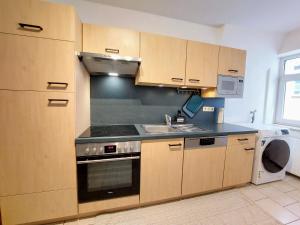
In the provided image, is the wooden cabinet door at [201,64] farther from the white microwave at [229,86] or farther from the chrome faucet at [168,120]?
the chrome faucet at [168,120]

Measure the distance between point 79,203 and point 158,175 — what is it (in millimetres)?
814

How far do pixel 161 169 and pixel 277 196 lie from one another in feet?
5.37

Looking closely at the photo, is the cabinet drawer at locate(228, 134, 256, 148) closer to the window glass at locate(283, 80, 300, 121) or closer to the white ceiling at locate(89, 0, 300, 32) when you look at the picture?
the window glass at locate(283, 80, 300, 121)

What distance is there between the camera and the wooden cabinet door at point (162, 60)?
173cm

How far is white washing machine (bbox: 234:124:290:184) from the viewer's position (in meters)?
2.08

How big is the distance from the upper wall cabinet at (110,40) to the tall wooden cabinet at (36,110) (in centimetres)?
28

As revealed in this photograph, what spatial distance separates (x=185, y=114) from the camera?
2326 millimetres

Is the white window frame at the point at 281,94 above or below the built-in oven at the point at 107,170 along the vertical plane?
above

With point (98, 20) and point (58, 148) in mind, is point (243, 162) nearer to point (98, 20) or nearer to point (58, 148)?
→ point (58, 148)

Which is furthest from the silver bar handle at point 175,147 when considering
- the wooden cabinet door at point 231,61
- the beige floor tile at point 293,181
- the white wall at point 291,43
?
the white wall at point 291,43

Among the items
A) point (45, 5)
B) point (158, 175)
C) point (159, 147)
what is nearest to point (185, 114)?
point (159, 147)

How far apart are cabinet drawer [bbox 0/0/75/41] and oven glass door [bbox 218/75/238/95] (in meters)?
1.81

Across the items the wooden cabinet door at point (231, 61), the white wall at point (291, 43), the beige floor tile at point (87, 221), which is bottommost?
the beige floor tile at point (87, 221)

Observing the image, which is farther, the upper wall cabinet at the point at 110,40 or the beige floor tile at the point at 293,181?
the beige floor tile at the point at 293,181
